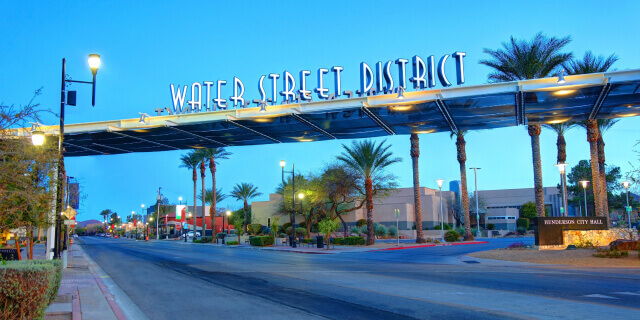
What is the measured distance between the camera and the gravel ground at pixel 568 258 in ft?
74.0

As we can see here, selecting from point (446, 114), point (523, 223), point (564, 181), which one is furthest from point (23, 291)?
point (523, 223)

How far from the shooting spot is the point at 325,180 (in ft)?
194

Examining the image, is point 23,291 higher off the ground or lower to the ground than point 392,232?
higher

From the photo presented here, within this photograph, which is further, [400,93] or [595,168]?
[595,168]

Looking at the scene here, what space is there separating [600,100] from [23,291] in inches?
842

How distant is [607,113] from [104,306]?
22.3 m

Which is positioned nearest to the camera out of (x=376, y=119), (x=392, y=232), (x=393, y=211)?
(x=376, y=119)

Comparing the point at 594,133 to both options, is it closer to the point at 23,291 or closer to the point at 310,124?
the point at 310,124

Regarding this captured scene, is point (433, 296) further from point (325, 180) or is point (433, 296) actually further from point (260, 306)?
point (325, 180)

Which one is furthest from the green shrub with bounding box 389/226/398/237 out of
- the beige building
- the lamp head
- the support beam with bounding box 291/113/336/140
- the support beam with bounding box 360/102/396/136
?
the lamp head

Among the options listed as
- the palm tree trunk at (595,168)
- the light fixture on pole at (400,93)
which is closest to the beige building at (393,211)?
the palm tree trunk at (595,168)

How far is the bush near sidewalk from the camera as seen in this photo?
7.77 metres

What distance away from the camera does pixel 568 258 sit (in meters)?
24.8

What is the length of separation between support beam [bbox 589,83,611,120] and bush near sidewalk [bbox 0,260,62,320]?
62.9ft
